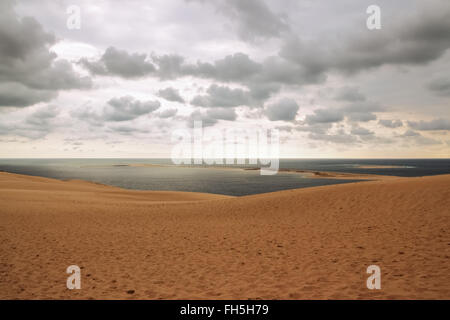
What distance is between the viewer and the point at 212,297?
628 centimetres

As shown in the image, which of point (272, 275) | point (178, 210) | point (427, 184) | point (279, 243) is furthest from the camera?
point (178, 210)

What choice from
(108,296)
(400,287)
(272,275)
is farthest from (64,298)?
(400,287)

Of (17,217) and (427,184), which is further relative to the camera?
(427,184)

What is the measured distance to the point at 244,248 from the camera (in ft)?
32.9

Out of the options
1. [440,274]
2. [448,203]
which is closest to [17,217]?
[440,274]

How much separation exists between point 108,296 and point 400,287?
7023mm

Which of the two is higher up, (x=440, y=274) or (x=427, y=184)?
(x=427, y=184)

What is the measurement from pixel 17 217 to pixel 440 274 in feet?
63.2

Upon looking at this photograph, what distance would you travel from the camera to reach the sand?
21.6 feet

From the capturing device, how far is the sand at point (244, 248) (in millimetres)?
6578

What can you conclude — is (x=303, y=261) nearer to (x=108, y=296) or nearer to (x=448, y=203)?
(x=108, y=296)

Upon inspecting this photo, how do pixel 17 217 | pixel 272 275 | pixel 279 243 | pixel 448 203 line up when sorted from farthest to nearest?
pixel 17 217 < pixel 448 203 < pixel 279 243 < pixel 272 275
